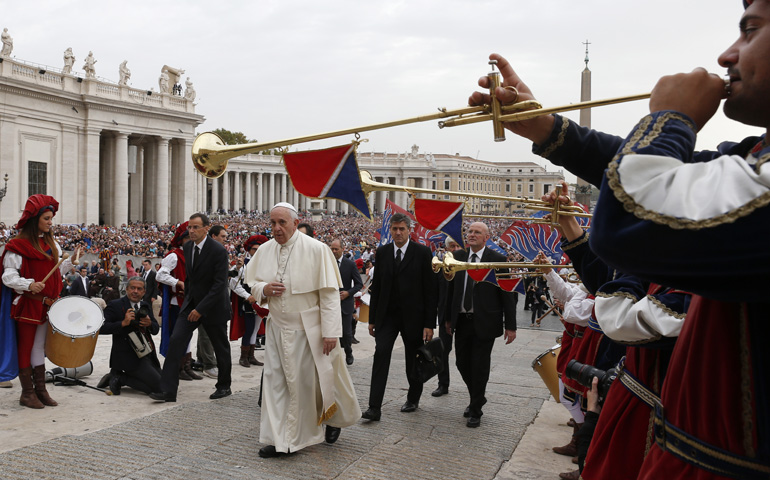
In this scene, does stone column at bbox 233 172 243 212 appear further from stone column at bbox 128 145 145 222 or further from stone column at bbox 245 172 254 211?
stone column at bbox 128 145 145 222

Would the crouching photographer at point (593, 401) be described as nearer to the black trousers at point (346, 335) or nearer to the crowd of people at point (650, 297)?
the crowd of people at point (650, 297)

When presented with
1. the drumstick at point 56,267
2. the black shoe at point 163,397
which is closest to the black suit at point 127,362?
the black shoe at point 163,397

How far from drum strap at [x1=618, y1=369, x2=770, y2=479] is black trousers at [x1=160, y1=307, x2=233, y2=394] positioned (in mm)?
6303

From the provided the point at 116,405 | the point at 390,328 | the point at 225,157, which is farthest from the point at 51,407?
the point at 225,157

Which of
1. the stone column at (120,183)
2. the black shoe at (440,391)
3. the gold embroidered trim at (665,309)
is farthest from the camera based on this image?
the stone column at (120,183)

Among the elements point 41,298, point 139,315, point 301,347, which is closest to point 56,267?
point 41,298

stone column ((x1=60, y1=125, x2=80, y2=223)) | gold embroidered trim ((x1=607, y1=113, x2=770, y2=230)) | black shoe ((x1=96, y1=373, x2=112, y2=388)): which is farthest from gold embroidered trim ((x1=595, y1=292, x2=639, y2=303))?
stone column ((x1=60, y1=125, x2=80, y2=223))

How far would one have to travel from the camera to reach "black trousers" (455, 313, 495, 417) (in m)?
6.44

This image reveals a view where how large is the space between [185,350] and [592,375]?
5668 mm

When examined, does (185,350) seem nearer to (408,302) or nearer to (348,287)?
(408,302)

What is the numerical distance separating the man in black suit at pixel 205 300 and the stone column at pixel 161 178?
48.3m

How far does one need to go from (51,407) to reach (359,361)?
4.64 m

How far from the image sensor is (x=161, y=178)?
5331 cm

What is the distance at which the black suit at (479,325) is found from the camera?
6516mm
